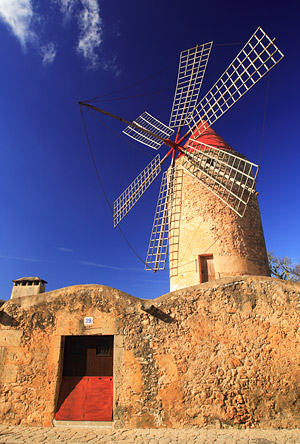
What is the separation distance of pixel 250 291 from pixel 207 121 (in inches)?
246

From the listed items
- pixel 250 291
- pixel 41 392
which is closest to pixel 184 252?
pixel 250 291

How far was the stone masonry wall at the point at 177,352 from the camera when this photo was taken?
3.99 metres

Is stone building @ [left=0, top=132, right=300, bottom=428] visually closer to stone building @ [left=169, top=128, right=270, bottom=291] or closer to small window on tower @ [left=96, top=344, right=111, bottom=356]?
small window on tower @ [left=96, top=344, right=111, bottom=356]

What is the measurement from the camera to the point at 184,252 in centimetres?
744

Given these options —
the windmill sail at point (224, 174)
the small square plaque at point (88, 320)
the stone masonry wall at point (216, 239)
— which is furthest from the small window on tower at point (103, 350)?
the windmill sail at point (224, 174)

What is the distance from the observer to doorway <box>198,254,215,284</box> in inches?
273

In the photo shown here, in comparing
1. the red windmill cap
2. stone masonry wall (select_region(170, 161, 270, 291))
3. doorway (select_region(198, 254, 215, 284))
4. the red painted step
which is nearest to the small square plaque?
the red painted step

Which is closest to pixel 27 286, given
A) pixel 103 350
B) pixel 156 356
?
pixel 103 350

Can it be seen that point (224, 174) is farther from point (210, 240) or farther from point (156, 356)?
point (156, 356)

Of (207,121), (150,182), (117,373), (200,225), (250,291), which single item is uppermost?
(207,121)

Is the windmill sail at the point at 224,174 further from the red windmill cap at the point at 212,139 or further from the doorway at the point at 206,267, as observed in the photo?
the doorway at the point at 206,267

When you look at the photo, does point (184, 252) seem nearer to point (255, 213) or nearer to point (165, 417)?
point (255, 213)

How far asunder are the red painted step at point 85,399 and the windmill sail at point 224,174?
5094 mm

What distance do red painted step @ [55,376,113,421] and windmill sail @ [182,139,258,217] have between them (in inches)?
201
